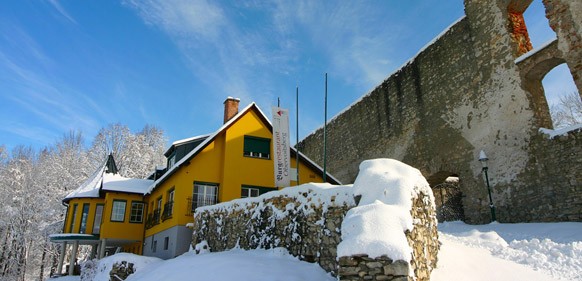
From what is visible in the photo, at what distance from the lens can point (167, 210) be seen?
56.3 feet

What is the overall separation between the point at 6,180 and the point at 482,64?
32023 mm

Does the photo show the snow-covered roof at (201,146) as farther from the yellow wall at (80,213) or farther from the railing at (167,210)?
the yellow wall at (80,213)

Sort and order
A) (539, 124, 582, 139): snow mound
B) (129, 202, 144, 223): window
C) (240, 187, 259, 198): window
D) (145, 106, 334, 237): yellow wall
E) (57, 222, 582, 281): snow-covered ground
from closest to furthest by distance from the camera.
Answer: (57, 222, 582, 281): snow-covered ground, (539, 124, 582, 139): snow mound, (145, 106, 334, 237): yellow wall, (240, 187, 259, 198): window, (129, 202, 144, 223): window

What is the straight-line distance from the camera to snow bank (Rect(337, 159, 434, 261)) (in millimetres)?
→ 5656

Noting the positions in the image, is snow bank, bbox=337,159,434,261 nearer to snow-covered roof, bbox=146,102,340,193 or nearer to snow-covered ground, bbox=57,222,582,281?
snow-covered ground, bbox=57,222,582,281

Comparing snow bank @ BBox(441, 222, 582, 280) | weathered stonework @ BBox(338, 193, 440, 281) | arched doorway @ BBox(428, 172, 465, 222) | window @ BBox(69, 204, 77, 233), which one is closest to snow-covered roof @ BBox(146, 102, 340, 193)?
window @ BBox(69, 204, 77, 233)

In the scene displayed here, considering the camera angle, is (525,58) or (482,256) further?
(525,58)

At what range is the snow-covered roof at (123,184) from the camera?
21.2 meters

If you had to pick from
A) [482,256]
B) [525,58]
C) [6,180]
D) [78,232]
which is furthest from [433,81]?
[6,180]

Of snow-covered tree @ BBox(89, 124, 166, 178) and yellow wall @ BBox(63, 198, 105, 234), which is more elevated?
snow-covered tree @ BBox(89, 124, 166, 178)

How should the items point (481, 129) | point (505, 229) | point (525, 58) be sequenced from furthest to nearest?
1. point (481, 129)
2. point (525, 58)
3. point (505, 229)

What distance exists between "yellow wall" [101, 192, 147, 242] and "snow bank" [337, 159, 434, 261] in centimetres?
1663

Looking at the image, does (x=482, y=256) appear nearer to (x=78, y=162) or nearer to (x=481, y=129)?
(x=481, y=129)

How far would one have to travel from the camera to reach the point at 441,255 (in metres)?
8.53
